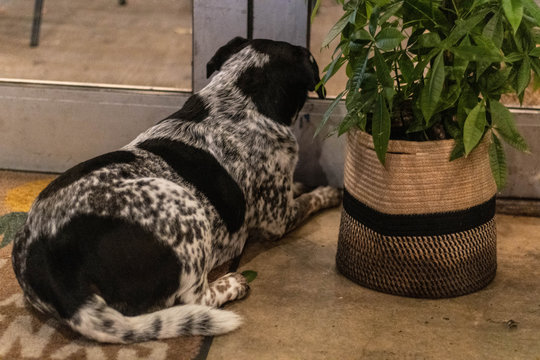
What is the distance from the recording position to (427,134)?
241cm

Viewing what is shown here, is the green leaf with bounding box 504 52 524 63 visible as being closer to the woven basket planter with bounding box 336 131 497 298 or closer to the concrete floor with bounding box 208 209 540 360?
the woven basket planter with bounding box 336 131 497 298

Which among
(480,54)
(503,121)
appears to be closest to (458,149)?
(503,121)

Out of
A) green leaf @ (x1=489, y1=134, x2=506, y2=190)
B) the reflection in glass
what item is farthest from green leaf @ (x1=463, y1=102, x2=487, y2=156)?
the reflection in glass

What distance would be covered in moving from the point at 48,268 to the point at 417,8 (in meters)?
1.31

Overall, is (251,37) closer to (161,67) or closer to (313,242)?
(161,67)

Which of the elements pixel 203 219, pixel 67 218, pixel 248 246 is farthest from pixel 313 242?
pixel 67 218

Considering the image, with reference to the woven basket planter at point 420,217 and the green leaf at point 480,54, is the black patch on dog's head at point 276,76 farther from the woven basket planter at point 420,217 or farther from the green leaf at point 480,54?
the green leaf at point 480,54

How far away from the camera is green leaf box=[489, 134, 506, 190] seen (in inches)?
86.6

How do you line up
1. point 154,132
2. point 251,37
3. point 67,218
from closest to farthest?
point 67,218 < point 154,132 < point 251,37

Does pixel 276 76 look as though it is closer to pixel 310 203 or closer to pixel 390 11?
pixel 310 203

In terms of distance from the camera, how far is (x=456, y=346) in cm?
221

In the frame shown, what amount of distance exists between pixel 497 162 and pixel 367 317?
2.11ft

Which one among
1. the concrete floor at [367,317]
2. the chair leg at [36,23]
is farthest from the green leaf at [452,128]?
the chair leg at [36,23]

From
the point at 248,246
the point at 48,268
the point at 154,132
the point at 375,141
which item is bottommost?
the point at 248,246
